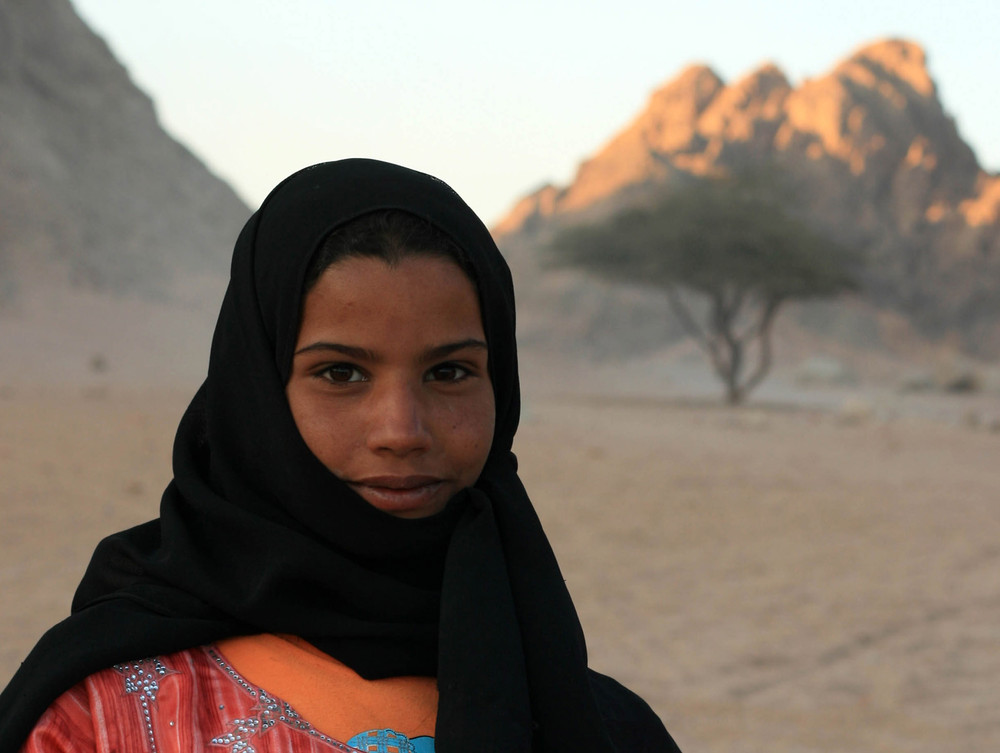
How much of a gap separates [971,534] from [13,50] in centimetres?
2925

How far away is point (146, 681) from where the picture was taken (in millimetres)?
1136

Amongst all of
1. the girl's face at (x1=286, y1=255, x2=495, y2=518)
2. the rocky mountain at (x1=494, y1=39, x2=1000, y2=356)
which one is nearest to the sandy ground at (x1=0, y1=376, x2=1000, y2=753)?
the girl's face at (x1=286, y1=255, x2=495, y2=518)

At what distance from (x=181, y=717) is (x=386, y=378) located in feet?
1.49

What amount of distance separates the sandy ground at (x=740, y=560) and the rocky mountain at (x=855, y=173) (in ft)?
A: 83.4

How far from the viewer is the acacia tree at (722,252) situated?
69.5ft

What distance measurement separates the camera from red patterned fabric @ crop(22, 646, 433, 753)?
109 centimetres

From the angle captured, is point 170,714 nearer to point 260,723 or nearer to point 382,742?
point 260,723

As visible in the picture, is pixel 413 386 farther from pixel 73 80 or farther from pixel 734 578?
pixel 73 80

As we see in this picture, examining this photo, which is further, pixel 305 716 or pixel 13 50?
pixel 13 50

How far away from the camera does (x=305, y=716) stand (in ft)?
3.84

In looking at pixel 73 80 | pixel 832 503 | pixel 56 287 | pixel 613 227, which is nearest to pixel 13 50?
pixel 73 80

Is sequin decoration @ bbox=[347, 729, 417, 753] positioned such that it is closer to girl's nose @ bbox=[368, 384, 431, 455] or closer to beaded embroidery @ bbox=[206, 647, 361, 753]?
beaded embroidery @ bbox=[206, 647, 361, 753]

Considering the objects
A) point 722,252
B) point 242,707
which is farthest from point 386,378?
point 722,252

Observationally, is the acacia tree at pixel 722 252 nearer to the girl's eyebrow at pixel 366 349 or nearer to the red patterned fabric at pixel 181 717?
the girl's eyebrow at pixel 366 349
